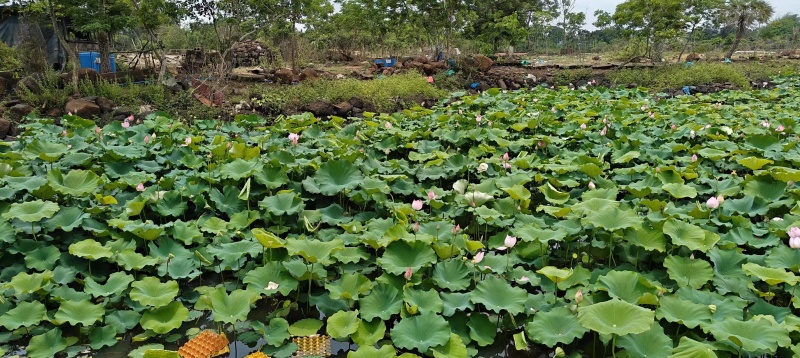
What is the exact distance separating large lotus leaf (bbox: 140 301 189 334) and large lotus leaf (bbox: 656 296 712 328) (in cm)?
206

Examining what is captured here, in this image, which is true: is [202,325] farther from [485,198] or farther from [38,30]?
[38,30]

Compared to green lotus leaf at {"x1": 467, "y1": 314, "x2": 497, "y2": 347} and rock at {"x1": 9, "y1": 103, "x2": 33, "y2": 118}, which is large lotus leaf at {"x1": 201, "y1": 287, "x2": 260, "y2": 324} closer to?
green lotus leaf at {"x1": 467, "y1": 314, "x2": 497, "y2": 347}

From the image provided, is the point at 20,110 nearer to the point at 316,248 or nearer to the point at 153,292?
the point at 153,292

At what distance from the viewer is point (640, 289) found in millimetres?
2414

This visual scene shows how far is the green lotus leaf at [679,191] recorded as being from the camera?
3.52 m

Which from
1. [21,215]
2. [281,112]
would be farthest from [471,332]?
[281,112]

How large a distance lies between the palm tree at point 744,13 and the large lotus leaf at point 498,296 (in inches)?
855

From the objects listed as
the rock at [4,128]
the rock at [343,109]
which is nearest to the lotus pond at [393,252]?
the rock at [4,128]

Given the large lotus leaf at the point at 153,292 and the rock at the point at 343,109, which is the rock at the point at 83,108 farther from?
the large lotus leaf at the point at 153,292

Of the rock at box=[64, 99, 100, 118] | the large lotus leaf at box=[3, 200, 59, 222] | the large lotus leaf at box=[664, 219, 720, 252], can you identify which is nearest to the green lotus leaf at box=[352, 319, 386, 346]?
the large lotus leaf at box=[664, 219, 720, 252]

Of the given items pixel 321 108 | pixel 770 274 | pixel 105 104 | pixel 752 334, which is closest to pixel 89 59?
pixel 105 104

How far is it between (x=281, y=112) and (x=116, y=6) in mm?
4279

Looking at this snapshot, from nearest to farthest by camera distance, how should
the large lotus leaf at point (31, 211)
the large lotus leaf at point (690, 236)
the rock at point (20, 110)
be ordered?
the large lotus leaf at point (690, 236) < the large lotus leaf at point (31, 211) < the rock at point (20, 110)

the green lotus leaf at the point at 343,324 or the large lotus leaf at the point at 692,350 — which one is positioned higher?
the large lotus leaf at the point at 692,350
